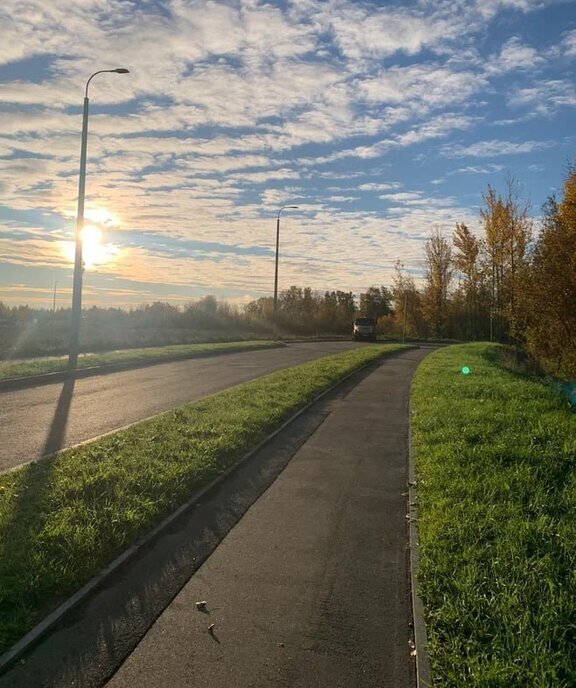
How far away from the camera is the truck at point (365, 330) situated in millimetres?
52972

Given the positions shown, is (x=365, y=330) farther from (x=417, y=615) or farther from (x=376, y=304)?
(x=417, y=615)

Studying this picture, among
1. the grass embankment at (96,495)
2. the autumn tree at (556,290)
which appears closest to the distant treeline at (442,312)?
the autumn tree at (556,290)

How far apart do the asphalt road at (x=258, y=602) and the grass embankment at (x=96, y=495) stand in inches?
10.2

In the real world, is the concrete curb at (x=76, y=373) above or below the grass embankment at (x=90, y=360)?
below

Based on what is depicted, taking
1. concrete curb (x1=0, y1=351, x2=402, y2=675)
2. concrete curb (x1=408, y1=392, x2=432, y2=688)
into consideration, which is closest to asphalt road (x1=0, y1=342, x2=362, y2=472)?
concrete curb (x1=0, y1=351, x2=402, y2=675)

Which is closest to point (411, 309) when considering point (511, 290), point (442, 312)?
point (442, 312)

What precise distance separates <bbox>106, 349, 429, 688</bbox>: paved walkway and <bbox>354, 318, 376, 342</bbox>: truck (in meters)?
45.9

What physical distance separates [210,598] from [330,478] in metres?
3.39

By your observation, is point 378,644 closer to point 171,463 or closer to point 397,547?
point 397,547

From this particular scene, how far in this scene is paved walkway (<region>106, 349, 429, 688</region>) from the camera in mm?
3396

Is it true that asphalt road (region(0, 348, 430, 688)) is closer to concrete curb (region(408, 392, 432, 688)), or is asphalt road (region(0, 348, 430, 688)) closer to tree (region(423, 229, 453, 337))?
concrete curb (region(408, 392, 432, 688))

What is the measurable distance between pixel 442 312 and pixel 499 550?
196ft

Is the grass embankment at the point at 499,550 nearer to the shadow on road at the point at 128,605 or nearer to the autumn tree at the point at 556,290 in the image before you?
the shadow on road at the point at 128,605

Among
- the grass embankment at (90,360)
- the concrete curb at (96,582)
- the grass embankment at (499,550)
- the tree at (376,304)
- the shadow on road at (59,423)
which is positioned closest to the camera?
the grass embankment at (499,550)
